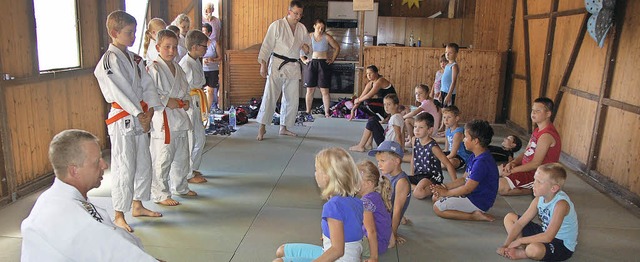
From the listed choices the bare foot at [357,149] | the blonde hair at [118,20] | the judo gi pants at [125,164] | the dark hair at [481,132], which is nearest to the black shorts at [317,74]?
the bare foot at [357,149]

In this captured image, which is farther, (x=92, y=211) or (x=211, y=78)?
(x=211, y=78)

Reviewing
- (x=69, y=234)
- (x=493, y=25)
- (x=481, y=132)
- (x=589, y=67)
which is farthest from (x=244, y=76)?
(x=69, y=234)

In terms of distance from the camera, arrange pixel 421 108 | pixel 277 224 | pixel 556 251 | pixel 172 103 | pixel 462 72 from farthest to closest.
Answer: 1. pixel 462 72
2. pixel 421 108
3. pixel 172 103
4. pixel 277 224
5. pixel 556 251

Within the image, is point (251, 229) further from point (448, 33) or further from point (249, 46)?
point (448, 33)

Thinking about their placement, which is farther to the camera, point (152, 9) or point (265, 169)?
point (152, 9)

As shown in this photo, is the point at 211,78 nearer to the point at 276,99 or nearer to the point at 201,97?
the point at 276,99

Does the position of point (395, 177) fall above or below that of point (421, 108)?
below

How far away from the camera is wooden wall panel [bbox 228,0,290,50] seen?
9695 millimetres

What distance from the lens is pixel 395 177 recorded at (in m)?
3.33

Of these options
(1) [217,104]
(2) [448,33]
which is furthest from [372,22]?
(1) [217,104]

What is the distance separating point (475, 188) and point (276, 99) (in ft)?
11.7

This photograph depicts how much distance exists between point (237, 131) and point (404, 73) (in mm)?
3330

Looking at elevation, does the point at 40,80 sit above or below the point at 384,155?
above

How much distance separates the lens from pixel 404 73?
8.66 metres
